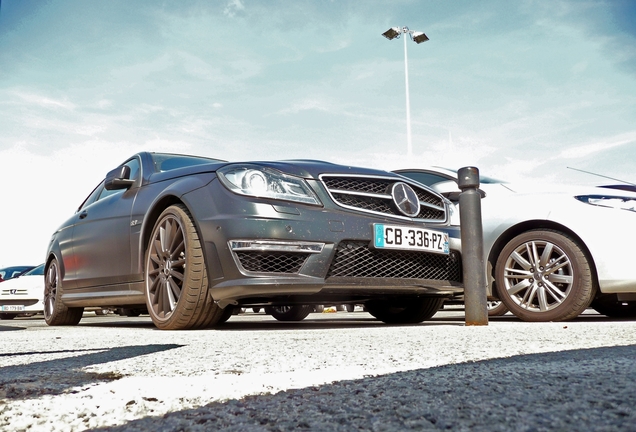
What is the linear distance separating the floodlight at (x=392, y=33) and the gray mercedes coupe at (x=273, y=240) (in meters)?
17.6

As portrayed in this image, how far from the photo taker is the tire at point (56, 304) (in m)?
6.41

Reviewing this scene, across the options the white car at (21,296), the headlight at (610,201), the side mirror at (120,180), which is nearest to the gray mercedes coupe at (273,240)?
the side mirror at (120,180)

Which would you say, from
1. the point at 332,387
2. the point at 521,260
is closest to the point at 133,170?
the point at 521,260

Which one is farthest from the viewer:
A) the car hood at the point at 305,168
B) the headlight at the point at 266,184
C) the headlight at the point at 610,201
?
the headlight at the point at 610,201

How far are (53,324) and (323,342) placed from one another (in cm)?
464

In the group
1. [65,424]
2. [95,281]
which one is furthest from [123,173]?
[65,424]

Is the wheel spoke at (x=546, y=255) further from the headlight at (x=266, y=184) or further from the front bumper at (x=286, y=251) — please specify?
the headlight at (x=266, y=184)

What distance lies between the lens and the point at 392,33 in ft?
71.5

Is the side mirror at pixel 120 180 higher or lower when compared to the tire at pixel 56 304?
higher

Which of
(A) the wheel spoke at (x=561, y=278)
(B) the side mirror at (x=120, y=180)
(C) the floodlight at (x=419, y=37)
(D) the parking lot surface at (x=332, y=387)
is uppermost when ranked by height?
(C) the floodlight at (x=419, y=37)

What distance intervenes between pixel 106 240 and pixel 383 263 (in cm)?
242

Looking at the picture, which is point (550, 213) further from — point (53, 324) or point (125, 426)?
point (53, 324)

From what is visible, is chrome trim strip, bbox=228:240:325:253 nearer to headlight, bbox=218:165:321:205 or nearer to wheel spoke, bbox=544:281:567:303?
headlight, bbox=218:165:321:205

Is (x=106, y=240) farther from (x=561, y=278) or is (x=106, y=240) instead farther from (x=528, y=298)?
(x=561, y=278)
